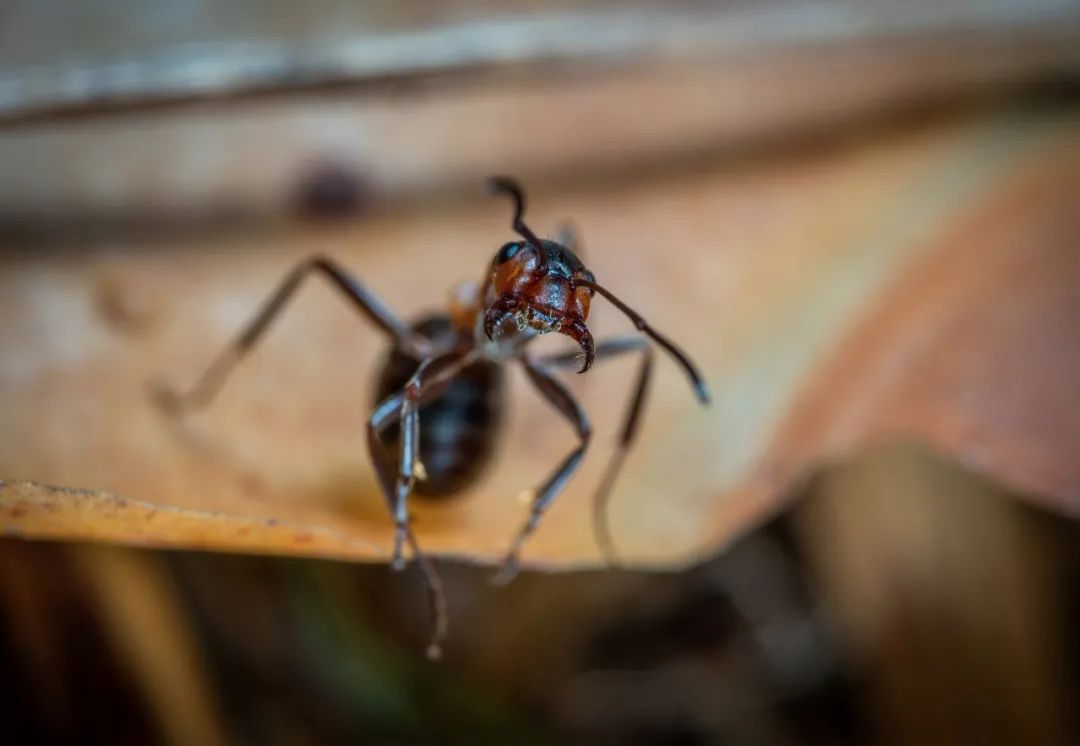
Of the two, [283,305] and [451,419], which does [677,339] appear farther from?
[283,305]

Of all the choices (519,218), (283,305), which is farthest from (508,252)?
(283,305)

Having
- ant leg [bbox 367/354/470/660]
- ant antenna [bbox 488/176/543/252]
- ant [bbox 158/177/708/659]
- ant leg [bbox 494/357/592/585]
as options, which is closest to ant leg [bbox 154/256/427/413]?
ant [bbox 158/177/708/659]

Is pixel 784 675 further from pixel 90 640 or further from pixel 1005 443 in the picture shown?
pixel 90 640

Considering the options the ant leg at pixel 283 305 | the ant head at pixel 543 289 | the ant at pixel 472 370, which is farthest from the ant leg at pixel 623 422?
the ant leg at pixel 283 305

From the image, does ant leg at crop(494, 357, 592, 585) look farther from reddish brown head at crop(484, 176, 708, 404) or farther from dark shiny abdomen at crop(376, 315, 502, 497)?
reddish brown head at crop(484, 176, 708, 404)

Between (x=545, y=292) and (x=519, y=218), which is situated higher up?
(x=519, y=218)

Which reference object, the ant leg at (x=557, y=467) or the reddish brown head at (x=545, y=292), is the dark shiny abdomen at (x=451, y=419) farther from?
the reddish brown head at (x=545, y=292)
